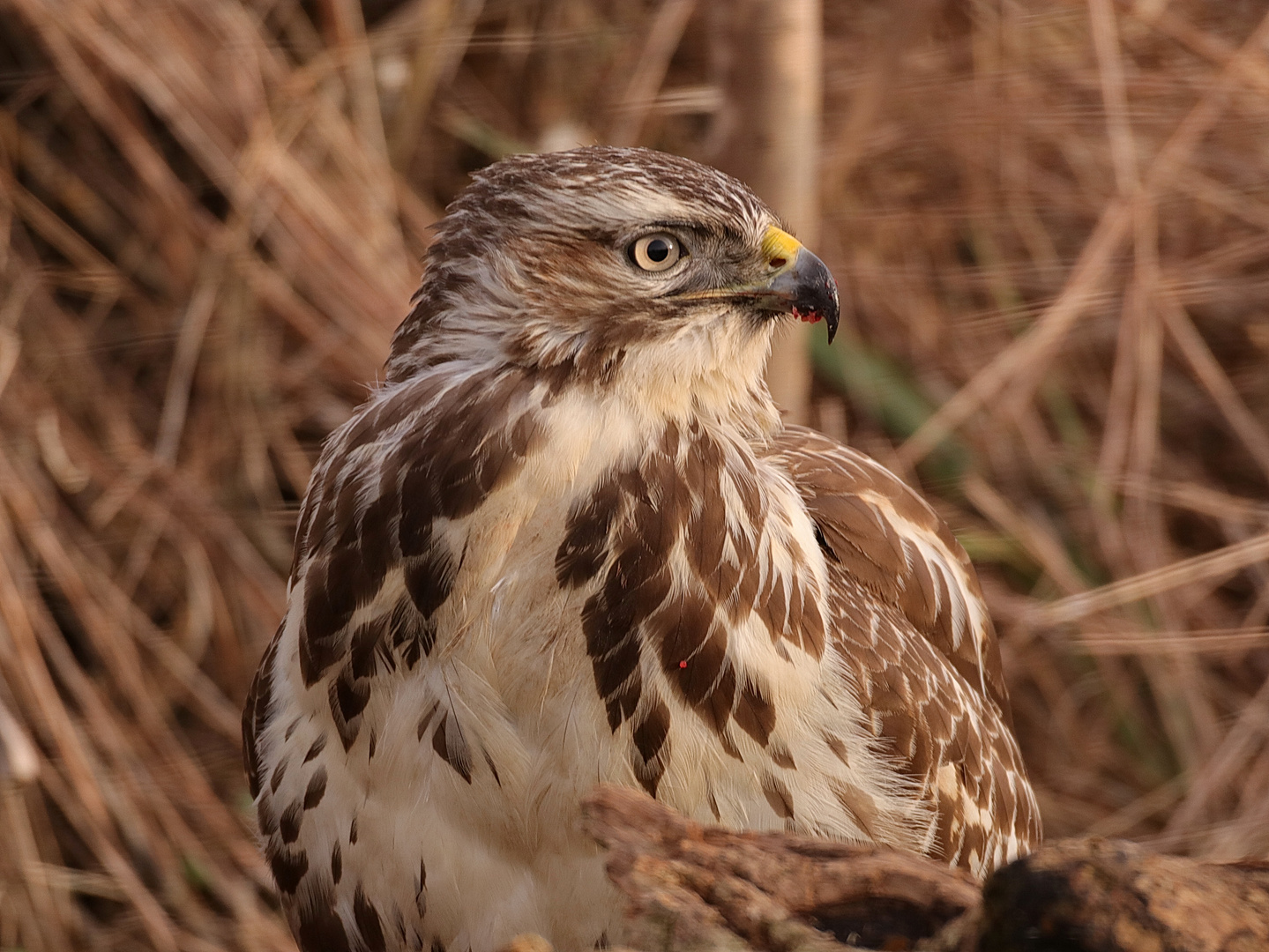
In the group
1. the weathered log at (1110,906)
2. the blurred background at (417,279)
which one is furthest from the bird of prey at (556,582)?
the blurred background at (417,279)

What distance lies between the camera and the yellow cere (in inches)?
91.5

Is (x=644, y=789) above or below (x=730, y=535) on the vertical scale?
below

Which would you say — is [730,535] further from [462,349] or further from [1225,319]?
[1225,319]

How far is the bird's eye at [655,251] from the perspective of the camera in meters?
2.28

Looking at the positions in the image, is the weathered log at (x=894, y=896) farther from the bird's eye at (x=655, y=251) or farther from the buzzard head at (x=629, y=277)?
the bird's eye at (x=655, y=251)

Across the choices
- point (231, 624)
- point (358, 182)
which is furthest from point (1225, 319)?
point (231, 624)

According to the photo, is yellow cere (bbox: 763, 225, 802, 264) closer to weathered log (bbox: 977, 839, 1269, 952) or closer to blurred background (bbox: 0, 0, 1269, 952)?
weathered log (bbox: 977, 839, 1269, 952)

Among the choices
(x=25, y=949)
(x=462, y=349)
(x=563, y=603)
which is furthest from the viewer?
(x=25, y=949)

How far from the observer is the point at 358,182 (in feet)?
16.6

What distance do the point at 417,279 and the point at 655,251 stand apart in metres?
2.88

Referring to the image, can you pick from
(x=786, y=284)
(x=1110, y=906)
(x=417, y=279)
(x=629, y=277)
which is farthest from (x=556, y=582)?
(x=417, y=279)

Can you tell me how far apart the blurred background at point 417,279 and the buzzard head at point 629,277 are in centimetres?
152

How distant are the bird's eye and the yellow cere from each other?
0.45 feet

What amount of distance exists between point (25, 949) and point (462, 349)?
281 cm
